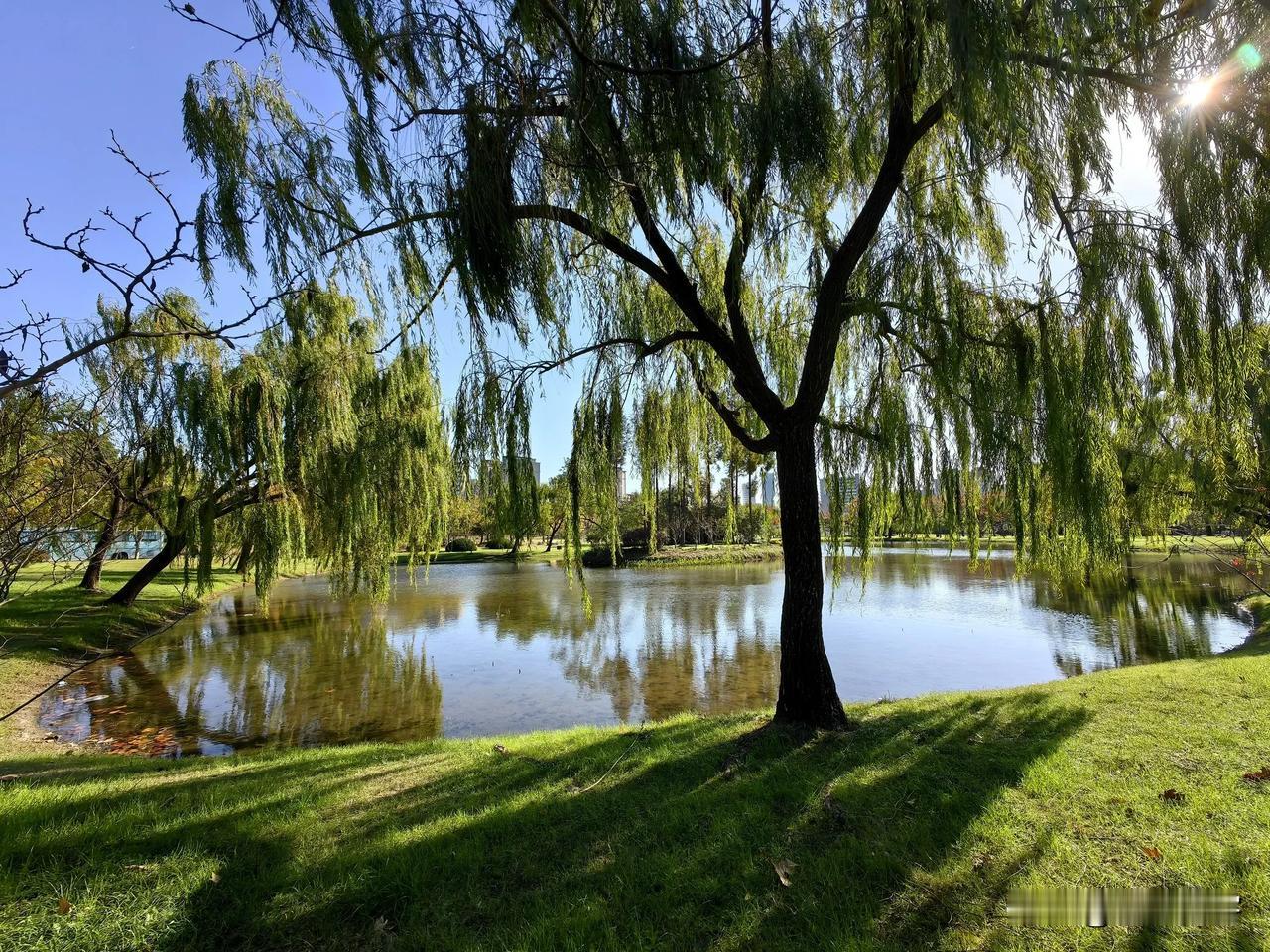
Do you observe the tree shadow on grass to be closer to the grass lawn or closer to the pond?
the pond

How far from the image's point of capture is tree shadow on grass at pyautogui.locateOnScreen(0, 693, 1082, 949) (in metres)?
2.21

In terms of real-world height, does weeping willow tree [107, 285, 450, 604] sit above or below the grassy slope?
above

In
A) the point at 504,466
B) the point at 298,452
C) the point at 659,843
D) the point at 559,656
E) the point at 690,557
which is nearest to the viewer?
the point at 659,843

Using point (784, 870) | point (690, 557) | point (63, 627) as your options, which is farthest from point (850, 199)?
point (690, 557)

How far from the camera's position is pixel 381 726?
766 centimetres

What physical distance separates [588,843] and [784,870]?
0.91m

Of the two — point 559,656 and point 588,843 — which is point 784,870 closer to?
point 588,843

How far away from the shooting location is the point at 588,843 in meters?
2.85

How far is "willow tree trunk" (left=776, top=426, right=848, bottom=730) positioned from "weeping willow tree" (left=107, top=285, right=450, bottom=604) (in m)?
4.92

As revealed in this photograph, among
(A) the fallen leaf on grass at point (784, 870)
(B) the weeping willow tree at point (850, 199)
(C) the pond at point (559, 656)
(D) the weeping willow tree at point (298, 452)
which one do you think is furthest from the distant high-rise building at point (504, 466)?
(D) the weeping willow tree at point (298, 452)

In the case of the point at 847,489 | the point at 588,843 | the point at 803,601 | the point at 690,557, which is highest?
the point at 847,489

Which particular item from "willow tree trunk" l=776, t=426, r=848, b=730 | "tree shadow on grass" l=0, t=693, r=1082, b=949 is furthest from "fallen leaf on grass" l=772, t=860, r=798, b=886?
"willow tree trunk" l=776, t=426, r=848, b=730

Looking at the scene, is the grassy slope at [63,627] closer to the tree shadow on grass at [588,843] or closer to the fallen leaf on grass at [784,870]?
the tree shadow on grass at [588,843]

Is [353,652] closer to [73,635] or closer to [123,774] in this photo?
[73,635]
